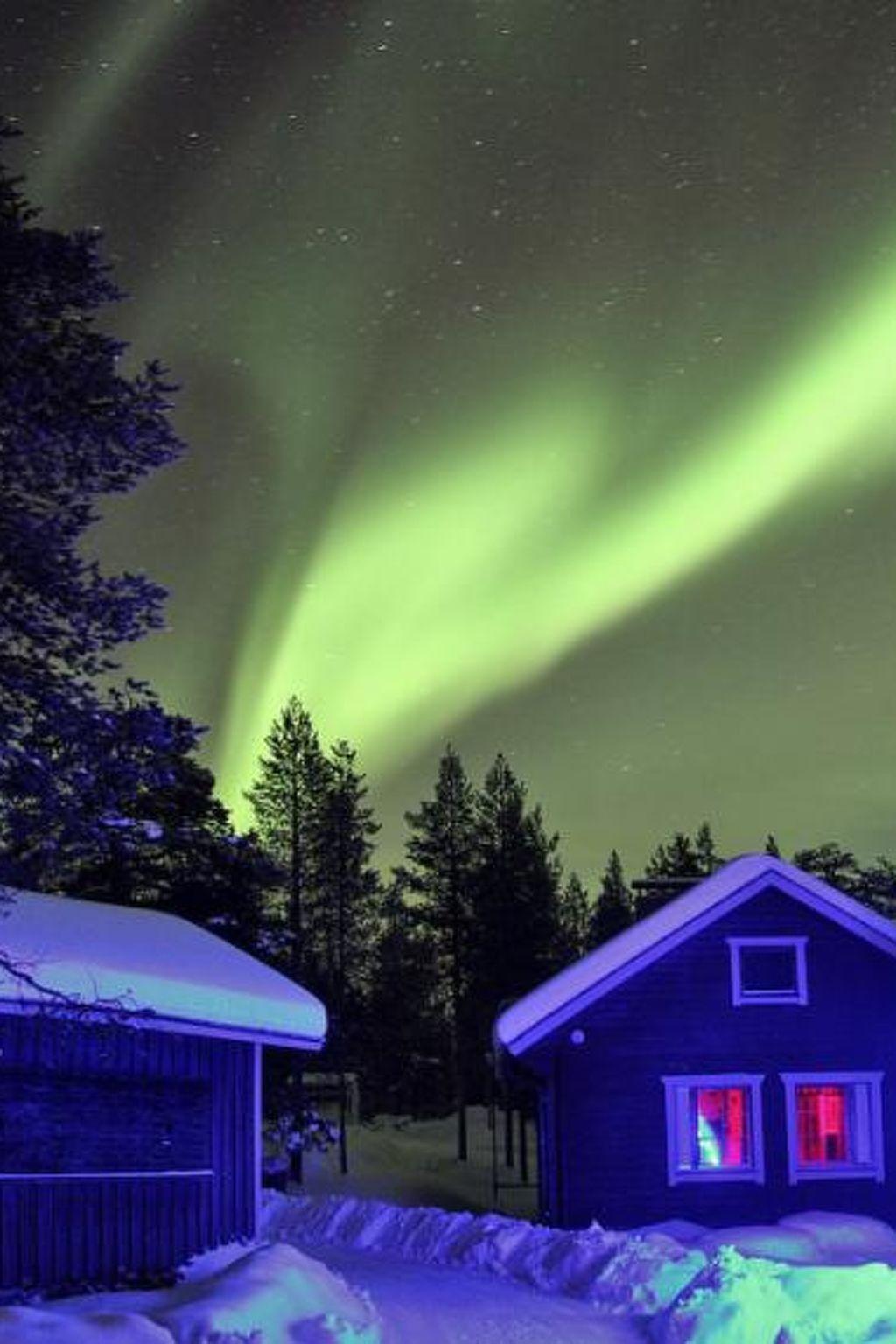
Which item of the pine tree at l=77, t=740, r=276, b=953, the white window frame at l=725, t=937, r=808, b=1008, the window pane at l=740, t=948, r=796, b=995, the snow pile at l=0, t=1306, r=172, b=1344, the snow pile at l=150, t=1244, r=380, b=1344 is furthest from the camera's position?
the pine tree at l=77, t=740, r=276, b=953

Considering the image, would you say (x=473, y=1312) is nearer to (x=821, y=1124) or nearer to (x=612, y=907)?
(x=821, y=1124)

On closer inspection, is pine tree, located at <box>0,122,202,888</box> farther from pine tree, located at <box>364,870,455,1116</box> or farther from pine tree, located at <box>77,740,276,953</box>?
pine tree, located at <box>364,870,455,1116</box>

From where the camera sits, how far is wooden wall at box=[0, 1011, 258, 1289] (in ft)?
53.8

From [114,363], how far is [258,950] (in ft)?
71.7

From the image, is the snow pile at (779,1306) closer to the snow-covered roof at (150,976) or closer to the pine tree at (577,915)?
the snow-covered roof at (150,976)

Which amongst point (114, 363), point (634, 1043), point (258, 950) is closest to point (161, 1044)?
point (114, 363)

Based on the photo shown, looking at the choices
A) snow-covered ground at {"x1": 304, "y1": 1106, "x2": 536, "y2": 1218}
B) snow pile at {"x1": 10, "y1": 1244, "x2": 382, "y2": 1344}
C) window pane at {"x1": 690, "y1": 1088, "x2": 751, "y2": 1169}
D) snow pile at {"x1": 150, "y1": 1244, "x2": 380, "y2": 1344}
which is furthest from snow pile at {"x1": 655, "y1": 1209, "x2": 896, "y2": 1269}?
snow-covered ground at {"x1": 304, "y1": 1106, "x2": 536, "y2": 1218}

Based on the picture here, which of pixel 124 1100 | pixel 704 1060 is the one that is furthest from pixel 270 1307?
pixel 704 1060

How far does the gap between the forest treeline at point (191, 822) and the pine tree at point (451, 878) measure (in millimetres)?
75

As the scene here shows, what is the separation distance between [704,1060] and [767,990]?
1.67m

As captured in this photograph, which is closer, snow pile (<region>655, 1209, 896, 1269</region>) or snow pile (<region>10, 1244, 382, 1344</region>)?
snow pile (<region>10, 1244, 382, 1344</region>)

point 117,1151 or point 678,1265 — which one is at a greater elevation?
point 117,1151

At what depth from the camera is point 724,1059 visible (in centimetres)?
2689

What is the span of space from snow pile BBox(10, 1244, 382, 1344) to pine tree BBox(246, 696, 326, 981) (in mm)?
38321
